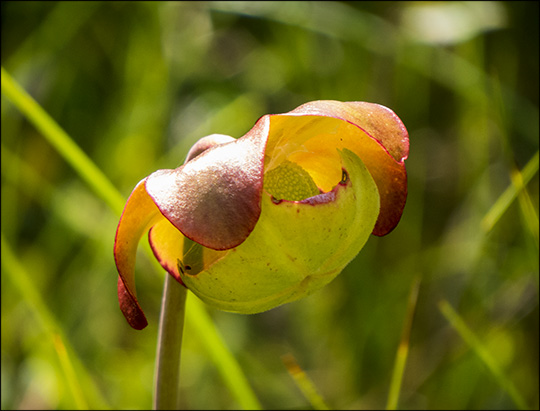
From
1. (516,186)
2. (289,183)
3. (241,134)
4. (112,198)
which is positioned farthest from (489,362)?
(241,134)

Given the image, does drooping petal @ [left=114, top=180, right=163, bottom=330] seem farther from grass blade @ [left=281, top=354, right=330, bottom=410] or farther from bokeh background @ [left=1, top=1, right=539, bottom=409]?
bokeh background @ [left=1, top=1, right=539, bottom=409]

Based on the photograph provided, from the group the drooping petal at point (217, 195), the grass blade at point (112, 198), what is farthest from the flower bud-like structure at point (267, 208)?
the grass blade at point (112, 198)

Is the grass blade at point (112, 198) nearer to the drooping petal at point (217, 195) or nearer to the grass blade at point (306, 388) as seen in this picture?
the grass blade at point (306, 388)

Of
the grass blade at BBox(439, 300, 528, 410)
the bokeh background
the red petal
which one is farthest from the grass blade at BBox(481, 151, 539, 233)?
the bokeh background

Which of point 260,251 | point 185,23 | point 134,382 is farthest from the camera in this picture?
point 185,23

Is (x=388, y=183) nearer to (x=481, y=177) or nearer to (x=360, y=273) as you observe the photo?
(x=360, y=273)

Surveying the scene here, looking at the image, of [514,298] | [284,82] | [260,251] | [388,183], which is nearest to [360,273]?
[514,298]
